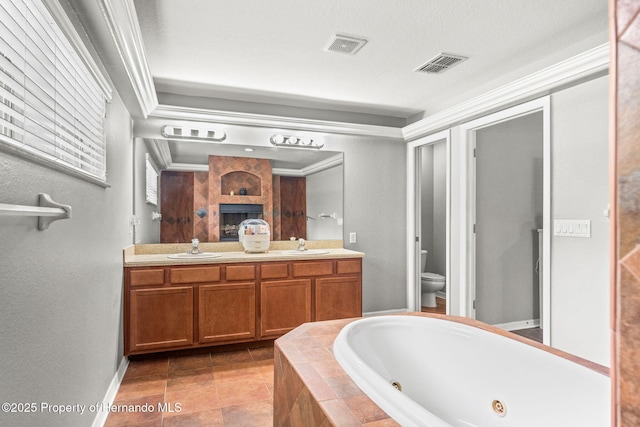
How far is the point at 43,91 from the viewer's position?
4.34 ft

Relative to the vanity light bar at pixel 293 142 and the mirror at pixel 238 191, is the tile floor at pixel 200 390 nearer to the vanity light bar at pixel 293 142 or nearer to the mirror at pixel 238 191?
the mirror at pixel 238 191

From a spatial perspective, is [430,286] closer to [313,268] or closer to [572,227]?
[313,268]

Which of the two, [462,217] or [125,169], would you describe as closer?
[125,169]

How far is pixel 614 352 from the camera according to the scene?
0.45m

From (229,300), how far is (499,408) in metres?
2.20

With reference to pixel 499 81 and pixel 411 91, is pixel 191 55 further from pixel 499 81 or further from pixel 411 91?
pixel 499 81

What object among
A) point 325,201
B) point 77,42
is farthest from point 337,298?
point 77,42

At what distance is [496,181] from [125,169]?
332 cm

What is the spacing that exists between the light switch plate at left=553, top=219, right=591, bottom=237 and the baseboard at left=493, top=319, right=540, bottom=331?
146 cm

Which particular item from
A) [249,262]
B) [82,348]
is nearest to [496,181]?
[249,262]

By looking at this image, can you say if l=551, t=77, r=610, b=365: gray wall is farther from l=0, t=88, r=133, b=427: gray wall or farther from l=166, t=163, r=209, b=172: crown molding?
l=166, t=163, r=209, b=172: crown molding

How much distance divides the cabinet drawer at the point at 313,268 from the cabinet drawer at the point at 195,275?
705 millimetres

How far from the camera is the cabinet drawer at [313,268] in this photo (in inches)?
136

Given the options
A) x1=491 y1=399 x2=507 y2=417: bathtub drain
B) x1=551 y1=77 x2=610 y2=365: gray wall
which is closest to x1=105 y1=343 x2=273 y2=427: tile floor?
x1=491 y1=399 x2=507 y2=417: bathtub drain
